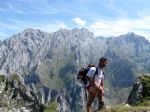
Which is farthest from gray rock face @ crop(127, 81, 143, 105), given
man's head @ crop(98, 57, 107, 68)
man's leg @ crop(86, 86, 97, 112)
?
man's head @ crop(98, 57, 107, 68)

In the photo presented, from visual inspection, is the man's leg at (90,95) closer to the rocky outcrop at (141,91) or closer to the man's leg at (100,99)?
the man's leg at (100,99)

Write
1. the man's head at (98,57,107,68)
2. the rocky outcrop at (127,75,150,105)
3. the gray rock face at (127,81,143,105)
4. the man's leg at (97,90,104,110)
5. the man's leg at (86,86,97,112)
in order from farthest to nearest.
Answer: the rocky outcrop at (127,75,150,105), the gray rock face at (127,81,143,105), the man's leg at (97,90,104,110), the man's leg at (86,86,97,112), the man's head at (98,57,107,68)

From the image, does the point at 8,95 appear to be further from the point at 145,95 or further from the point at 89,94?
the point at 145,95

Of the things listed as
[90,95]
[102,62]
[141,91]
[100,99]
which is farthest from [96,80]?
[141,91]

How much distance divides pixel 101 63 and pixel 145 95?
1912 centimetres

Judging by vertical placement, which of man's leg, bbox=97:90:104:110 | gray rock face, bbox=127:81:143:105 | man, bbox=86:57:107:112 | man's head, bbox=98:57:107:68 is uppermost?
man's head, bbox=98:57:107:68

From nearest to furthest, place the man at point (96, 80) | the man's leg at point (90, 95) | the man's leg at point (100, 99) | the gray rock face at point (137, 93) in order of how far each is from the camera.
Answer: the man at point (96, 80) < the man's leg at point (90, 95) < the man's leg at point (100, 99) < the gray rock face at point (137, 93)

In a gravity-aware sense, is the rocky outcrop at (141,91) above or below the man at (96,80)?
below

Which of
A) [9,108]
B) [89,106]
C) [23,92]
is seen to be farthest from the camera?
[23,92]

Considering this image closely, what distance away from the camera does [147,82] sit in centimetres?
3603

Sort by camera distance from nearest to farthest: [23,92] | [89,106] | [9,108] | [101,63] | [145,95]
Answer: [9,108]
[101,63]
[89,106]
[145,95]
[23,92]

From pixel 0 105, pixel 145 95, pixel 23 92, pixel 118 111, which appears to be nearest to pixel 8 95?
pixel 0 105

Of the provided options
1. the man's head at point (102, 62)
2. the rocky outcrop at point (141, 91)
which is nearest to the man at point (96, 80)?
the man's head at point (102, 62)

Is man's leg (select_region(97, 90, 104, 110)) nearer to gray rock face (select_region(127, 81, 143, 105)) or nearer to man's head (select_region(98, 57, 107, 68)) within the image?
man's head (select_region(98, 57, 107, 68))
